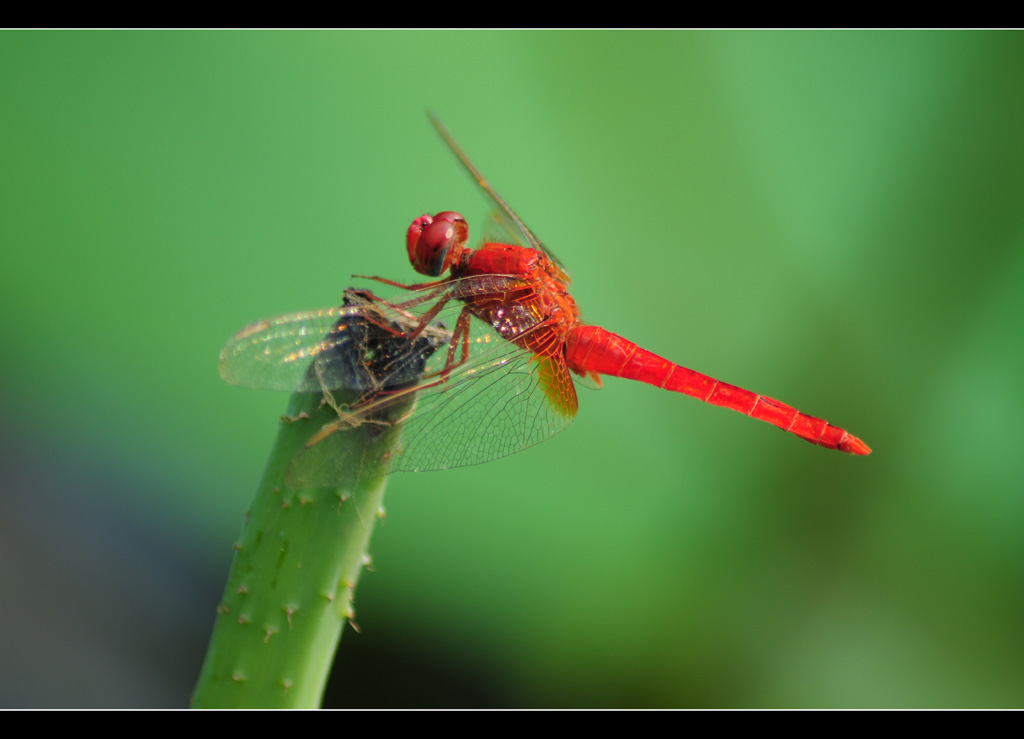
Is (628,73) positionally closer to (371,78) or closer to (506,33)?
(506,33)

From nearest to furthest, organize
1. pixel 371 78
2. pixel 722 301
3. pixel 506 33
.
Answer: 1. pixel 371 78
2. pixel 506 33
3. pixel 722 301

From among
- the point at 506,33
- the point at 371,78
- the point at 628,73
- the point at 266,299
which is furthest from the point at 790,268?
the point at 266,299

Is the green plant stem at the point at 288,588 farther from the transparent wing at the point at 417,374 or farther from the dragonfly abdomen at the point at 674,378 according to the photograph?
the dragonfly abdomen at the point at 674,378

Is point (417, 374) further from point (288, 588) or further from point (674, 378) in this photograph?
point (674, 378)

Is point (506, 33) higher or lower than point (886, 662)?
higher

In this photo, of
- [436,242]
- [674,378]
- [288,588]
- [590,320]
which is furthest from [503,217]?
[288,588]

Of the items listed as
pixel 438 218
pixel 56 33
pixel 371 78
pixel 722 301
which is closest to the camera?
pixel 438 218

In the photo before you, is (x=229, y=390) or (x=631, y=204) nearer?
(x=229, y=390)
